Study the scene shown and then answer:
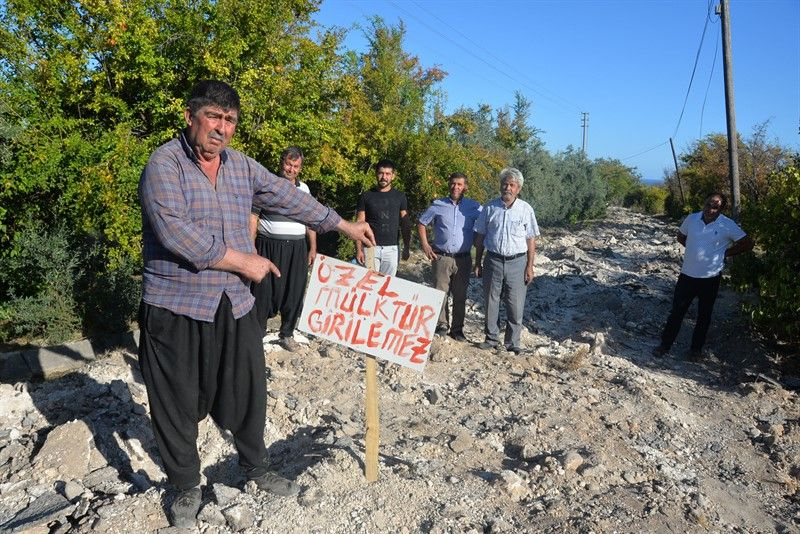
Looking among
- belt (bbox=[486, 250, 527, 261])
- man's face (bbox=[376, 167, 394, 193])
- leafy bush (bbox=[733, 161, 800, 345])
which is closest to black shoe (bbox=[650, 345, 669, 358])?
leafy bush (bbox=[733, 161, 800, 345])

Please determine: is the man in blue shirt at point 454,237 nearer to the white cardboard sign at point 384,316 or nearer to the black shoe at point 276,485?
the white cardboard sign at point 384,316

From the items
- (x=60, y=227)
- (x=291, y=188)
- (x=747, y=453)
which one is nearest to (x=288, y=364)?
(x=291, y=188)

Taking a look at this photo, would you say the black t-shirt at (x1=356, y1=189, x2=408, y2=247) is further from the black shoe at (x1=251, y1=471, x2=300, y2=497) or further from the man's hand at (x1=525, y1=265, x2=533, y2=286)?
the black shoe at (x1=251, y1=471, x2=300, y2=497)

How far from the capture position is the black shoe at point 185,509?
2668mm

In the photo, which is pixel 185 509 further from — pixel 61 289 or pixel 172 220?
pixel 61 289

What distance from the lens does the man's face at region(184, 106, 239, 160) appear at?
250 centimetres

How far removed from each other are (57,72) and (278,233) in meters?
3.29

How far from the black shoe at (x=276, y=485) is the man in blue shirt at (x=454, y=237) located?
327 centimetres

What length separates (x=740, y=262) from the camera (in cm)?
626

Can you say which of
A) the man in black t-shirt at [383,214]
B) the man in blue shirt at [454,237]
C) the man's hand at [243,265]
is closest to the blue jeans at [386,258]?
the man in black t-shirt at [383,214]

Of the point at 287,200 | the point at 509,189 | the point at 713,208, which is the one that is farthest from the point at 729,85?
the point at 287,200

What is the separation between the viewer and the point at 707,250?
5.80 m

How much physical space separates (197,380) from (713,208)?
204 inches

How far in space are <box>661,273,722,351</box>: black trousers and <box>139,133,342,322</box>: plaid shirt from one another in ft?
15.4
